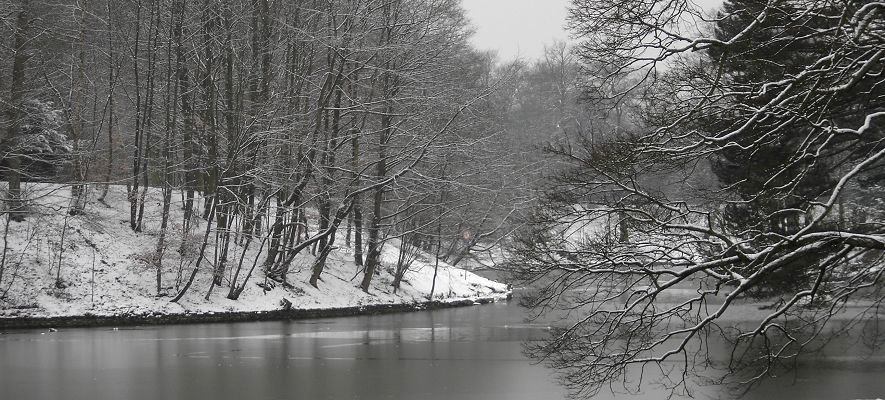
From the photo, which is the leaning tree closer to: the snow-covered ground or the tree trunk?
the snow-covered ground

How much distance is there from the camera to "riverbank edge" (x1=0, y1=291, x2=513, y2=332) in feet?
68.4

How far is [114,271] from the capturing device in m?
23.7

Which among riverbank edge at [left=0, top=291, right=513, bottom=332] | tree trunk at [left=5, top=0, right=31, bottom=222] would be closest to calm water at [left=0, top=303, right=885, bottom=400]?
riverbank edge at [left=0, top=291, right=513, bottom=332]

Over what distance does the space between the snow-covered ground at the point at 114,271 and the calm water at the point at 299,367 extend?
135 centimetres

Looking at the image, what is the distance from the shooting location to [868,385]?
1366 centimetres

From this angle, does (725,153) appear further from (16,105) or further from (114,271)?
(16,105)

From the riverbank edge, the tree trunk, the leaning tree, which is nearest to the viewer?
the leaning tree

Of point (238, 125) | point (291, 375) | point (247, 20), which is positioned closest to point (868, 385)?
point (291, 375)

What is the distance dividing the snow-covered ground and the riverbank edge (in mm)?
151

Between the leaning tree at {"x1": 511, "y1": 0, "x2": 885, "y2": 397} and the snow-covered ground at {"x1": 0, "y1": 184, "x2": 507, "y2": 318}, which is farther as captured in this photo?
the snow-covered ground at {"x1": 0, "y1": 184, "x2": 507, "y2": 318}

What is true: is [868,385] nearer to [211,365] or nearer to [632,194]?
[632,194]

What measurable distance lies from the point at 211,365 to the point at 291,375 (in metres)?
1.77

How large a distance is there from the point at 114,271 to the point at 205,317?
9.16 ft

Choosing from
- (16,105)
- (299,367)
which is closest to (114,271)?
(16,105)
